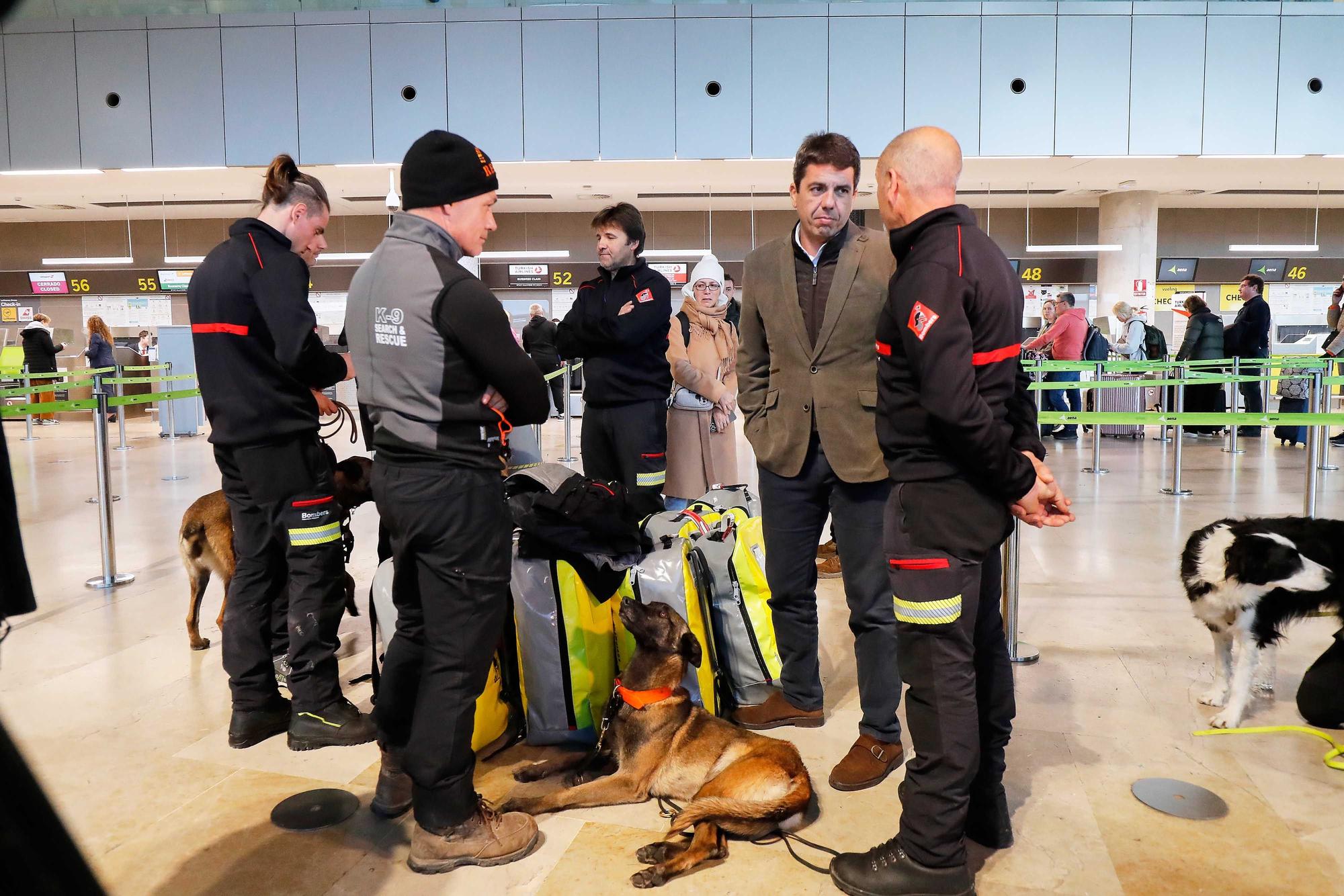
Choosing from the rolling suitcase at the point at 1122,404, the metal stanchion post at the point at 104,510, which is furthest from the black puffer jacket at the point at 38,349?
the rolling suitcase at the point at 1122,404

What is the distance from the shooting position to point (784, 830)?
7.06ft

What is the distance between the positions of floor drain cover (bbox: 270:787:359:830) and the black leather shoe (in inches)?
49.9

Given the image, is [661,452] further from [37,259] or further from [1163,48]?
[37,259]

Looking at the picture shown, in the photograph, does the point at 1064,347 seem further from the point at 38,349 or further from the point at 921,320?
the point at 38,349

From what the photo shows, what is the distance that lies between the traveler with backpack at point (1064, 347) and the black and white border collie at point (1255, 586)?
703cm

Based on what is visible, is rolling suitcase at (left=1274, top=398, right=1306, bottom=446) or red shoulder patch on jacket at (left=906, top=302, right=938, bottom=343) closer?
red shoulder patch on jacket at (left=906, top=302, right=938, bottom=343)

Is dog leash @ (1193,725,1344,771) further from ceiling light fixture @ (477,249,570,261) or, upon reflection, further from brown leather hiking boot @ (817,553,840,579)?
ceiling light fixture @ (477,249,570,261)

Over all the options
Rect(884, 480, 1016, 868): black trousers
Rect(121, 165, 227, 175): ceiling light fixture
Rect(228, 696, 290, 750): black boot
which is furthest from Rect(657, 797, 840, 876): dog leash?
Rect(121, 165, 227, 175): ceiling light fixture

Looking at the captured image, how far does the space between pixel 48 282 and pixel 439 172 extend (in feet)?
66.3

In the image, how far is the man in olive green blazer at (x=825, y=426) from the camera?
8.16 ft

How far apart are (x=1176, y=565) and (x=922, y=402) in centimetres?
365

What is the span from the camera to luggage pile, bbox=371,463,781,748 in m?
2.58

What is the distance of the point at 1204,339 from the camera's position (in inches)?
385

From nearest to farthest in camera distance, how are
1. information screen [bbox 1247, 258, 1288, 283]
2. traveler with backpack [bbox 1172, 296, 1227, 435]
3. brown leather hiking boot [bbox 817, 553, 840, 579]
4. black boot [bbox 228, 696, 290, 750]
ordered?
black boot [bbox 228, 696, 290, 750]
brown leather hiking boot [bbox 817, 553, 840, 579]
traveler with backpack [bbox 1172, 296, 1227, 435]
information screen [bbox 1247, 258, 1288, 283]
